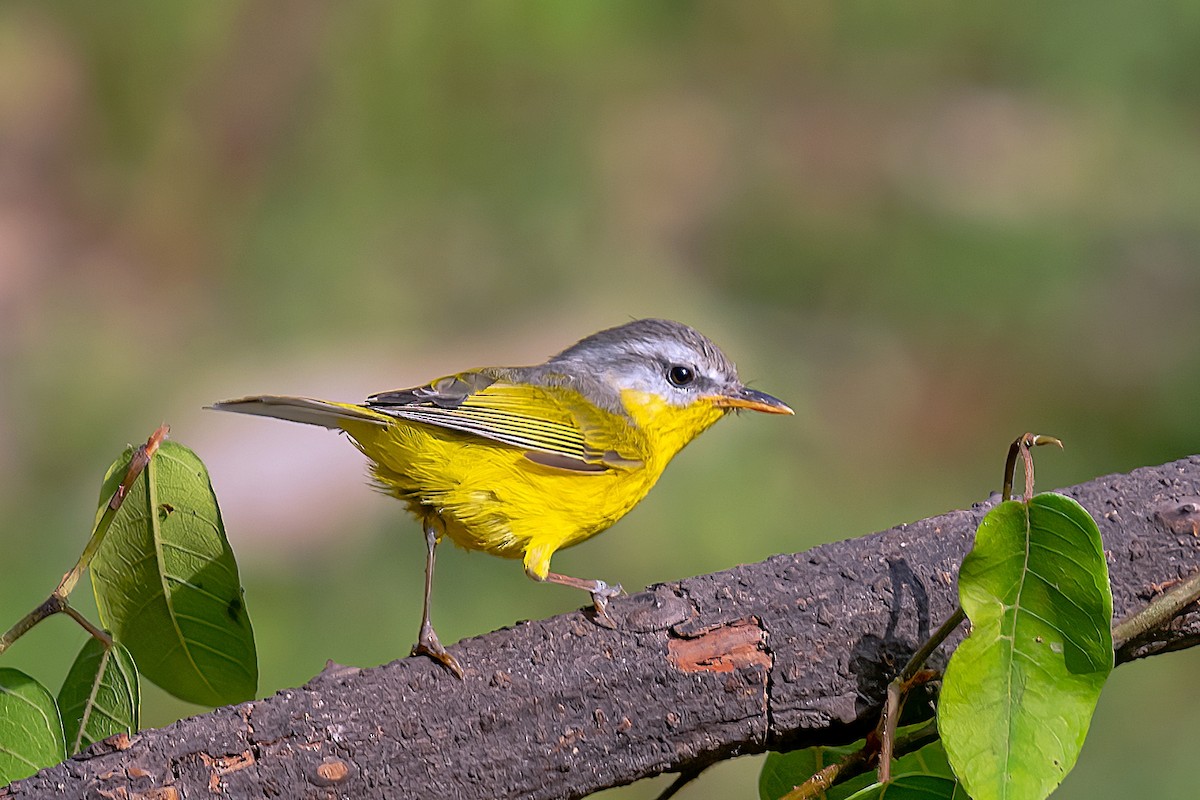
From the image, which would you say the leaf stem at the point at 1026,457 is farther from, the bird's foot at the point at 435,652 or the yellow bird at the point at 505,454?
the bird's foot at the point at 435,652

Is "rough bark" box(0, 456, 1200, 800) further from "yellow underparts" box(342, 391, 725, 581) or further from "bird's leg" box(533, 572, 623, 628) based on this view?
"yellow underparts" box(342, 391, 725, 581)

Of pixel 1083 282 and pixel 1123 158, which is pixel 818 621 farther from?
pixel 1123 158

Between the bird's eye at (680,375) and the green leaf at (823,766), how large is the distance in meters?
1.84

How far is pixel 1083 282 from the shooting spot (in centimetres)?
874

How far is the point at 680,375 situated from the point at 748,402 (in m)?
0.27

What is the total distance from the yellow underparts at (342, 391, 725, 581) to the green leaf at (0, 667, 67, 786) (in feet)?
4.01

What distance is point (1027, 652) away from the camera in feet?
7.76

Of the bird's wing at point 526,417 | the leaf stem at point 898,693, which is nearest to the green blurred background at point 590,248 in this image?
the bird's wing at point 526,417

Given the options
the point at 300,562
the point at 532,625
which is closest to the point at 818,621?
the point at 532,625

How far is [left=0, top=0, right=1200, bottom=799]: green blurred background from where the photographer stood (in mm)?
7379

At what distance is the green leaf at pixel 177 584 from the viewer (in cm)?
294

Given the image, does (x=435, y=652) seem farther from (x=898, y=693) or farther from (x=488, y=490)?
(x=898, y=693)

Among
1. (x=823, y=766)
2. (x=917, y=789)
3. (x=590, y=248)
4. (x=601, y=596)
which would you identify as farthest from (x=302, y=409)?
(x=590, y=248)

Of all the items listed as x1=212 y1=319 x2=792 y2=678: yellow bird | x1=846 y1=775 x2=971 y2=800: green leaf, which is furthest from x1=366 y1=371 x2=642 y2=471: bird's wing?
x1=846 y1=775 x2=971 y2=800: green leaf
